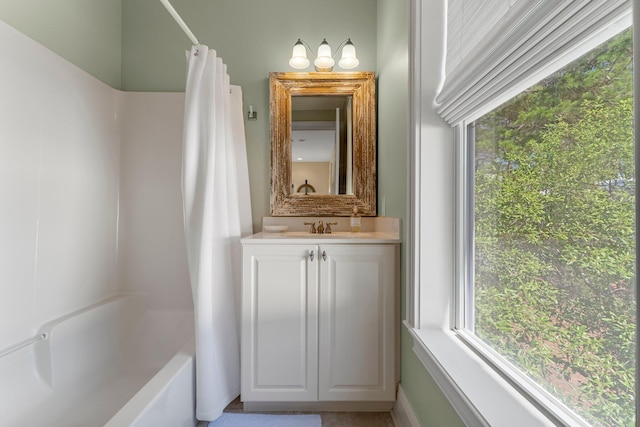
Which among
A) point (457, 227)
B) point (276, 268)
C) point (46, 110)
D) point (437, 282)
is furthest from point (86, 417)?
point (457, 227)

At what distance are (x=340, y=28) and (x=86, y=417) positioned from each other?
2501 mm

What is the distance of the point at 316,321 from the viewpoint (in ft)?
5.40

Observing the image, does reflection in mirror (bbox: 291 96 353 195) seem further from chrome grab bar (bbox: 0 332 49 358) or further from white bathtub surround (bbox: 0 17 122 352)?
chrome grab bar (bbox: 0 332 49 358)

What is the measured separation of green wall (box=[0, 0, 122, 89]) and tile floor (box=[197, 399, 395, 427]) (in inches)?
79.2

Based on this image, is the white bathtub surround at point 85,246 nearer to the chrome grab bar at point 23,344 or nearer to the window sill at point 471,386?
the chrome grab bar at point 23,344

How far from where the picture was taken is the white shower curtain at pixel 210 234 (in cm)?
159

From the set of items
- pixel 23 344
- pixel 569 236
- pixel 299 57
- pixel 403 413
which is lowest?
pixel 403 413

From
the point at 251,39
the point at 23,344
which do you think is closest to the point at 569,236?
the point at 23,344

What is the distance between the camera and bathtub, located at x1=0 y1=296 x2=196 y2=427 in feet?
4.32

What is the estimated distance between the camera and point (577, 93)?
2.39 ft

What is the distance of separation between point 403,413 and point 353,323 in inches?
17.1

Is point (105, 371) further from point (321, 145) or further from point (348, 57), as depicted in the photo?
point (348, 57)

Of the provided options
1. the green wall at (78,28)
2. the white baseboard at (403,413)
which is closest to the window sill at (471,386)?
the white baseboard at (403,413)

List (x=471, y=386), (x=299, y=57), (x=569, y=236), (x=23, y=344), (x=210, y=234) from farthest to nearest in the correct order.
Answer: (x=299, y=57) < (x=210, y=234) < (x=23, y=344) < (x=471, y=386) < (x=569, y=236)
